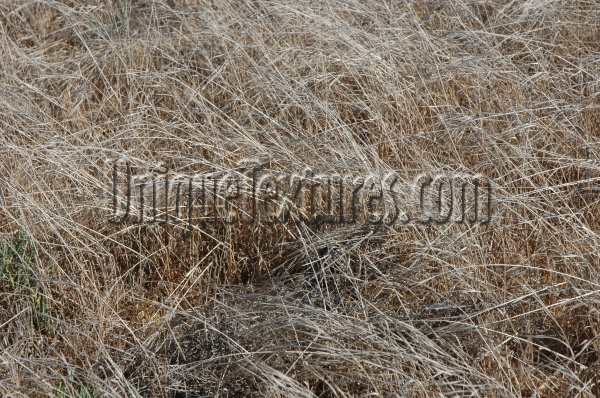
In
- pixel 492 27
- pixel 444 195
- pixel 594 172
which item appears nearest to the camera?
pixel 444 195

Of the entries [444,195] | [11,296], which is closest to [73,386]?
[11,296]

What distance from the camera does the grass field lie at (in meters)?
1.82

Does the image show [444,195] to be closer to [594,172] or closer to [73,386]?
[594,172]

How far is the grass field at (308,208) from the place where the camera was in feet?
5.96

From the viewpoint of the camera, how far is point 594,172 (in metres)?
2.35

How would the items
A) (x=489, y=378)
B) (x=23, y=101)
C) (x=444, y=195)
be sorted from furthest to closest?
(x=23, y=101)
(x=444, y=195)
(x=489, y=378)

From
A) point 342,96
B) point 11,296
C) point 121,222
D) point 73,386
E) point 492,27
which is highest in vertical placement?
point 492,27

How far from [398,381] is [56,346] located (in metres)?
0.94

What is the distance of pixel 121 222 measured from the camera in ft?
7.37

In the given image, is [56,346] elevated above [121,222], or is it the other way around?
[121,222]

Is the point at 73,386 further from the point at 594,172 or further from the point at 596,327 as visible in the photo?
the point at 594,172

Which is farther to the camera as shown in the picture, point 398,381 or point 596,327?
point 596,327

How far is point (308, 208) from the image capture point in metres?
2.27

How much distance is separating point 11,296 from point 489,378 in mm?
1300
